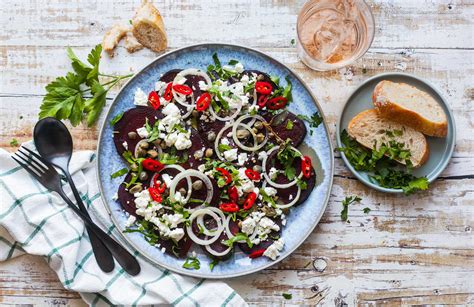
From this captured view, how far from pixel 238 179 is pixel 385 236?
853 mm

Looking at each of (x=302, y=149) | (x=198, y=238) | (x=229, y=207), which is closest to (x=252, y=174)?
(x=229, y=207)

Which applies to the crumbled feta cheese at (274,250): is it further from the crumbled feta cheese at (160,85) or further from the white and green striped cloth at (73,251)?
the crumbled feta cheese at (160,85)

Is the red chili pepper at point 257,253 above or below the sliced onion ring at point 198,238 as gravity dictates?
below

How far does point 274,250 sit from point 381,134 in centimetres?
80

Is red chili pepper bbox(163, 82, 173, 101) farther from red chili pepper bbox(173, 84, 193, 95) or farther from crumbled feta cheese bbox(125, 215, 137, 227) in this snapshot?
crumbled feta cheese bbox(125, 215, 137, 227)

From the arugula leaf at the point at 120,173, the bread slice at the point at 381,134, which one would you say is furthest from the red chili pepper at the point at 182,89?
the bread slice at the point at 381,134

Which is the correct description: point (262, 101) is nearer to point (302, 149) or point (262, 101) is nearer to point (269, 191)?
point (302, 149)

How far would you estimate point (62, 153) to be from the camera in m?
2.80

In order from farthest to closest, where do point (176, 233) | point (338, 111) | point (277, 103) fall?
point (338, 111) < point (277, 103) < point (176, 233)

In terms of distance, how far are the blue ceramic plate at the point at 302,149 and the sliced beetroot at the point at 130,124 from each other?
0.04m

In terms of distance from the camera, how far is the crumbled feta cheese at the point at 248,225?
8.98 ft

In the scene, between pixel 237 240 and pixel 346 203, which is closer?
pixel 237 240

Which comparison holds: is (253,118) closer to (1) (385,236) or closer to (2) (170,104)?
(2) (170,104)

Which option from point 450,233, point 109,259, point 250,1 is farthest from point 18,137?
point 450,233
